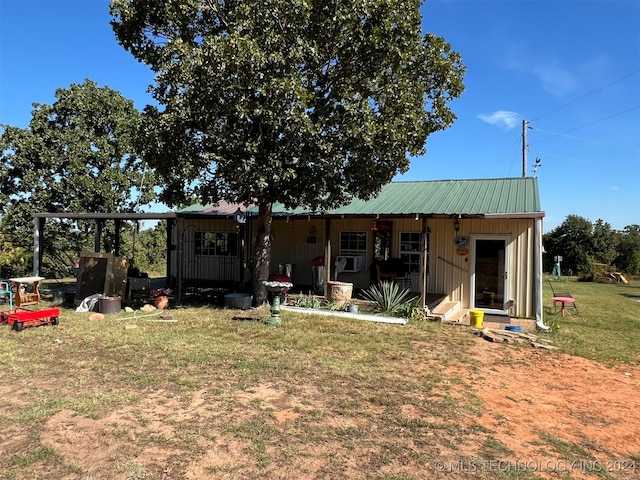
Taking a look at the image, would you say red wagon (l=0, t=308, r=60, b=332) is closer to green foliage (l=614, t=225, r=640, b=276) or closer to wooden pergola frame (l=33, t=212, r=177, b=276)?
wooden pergola frame (l=33, t=212, r=177, b=276)

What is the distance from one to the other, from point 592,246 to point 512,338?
25.5 m

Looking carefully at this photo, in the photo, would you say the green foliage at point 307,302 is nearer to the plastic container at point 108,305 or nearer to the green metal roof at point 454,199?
the green metal roof at point 454,199

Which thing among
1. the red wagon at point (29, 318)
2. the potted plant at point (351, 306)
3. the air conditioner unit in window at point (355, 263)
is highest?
the air conditioner unit in window at point (355, 263)

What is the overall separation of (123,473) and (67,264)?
18774 millimetres

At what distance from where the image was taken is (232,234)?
1534cm

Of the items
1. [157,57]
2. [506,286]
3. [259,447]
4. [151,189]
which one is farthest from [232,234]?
[259,447]

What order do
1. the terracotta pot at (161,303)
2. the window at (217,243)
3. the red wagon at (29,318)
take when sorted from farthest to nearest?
the window at (217,243) → the terracotta pot at (161,303) → the red wagon at (29,318)

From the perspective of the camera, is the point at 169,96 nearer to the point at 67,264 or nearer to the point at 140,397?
the point at 140,397

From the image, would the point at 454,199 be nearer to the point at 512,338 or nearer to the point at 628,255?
the point at 512,338

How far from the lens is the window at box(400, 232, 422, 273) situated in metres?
12.3

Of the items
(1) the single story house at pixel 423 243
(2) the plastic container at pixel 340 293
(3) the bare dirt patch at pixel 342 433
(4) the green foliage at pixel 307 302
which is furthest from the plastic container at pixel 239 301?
(3) the bare dirt patch at pixel 342 433

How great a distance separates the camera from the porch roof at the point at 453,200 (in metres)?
11.0

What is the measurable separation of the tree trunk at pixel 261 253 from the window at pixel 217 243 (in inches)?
186

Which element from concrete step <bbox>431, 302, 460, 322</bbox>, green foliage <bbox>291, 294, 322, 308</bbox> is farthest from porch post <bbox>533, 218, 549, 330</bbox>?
green foliage <bbox>291, 294, 322, 308</bbox>
